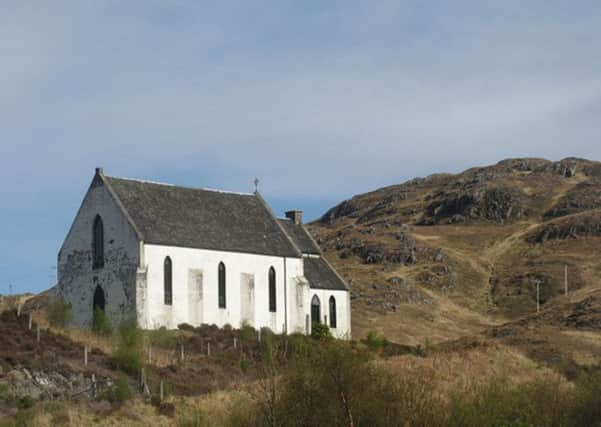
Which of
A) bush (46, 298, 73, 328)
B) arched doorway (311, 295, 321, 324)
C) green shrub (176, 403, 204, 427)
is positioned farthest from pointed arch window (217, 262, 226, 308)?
green shrub (176, 403, 204, 427)

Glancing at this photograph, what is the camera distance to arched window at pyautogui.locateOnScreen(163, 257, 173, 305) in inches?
2571

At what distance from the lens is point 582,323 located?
267 ft

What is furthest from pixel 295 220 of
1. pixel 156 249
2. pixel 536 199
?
pixel 536 199

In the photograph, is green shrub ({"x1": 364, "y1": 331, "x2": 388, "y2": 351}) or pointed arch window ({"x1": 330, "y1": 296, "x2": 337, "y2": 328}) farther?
pointed arch window ({"x1": 330, "y1": 296, "x2": 337, "y2": 328})

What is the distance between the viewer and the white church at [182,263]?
64938mm

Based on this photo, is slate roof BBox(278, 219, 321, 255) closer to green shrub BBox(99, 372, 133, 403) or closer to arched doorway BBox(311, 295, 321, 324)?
arched doorway BBox(311, 295, 321, 324)

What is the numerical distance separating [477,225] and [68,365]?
4186 inches

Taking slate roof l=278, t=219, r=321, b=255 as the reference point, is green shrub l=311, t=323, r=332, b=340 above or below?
below

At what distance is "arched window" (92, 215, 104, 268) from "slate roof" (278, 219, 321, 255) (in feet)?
49.9

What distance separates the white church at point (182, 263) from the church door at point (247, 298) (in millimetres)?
63

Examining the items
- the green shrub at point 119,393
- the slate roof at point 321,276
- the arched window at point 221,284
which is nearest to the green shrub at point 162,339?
the arched window at point 221,284

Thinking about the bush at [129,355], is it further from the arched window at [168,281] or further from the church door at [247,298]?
the church door at [247,298]

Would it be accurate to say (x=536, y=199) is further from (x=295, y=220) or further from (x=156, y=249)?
(x=156, y=249)

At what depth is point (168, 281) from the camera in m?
65.6
